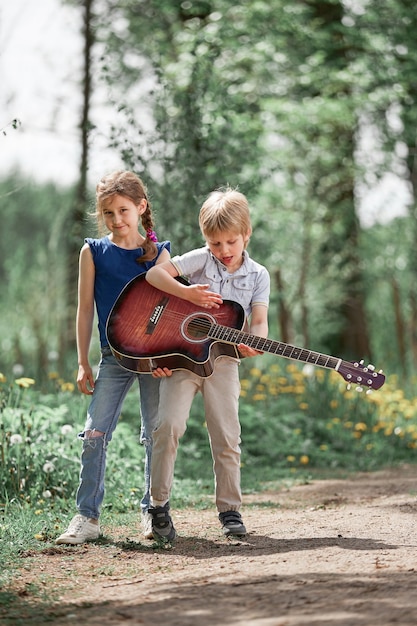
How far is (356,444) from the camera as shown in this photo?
857 cm

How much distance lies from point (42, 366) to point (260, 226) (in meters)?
3.44

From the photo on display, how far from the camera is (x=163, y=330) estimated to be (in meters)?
4.67

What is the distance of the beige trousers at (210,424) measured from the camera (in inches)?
181

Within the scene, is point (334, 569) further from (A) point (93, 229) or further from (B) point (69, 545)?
(A) point (93, 229)

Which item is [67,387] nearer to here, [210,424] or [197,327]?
[210,424]

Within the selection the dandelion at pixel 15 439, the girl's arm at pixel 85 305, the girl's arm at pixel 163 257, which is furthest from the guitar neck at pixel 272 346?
the dandelion at pixel 15 439

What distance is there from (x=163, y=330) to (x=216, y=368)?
312 millimetres

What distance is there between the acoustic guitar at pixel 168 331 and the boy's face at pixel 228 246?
0.20m

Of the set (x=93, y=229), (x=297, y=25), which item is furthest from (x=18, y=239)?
(x=93, y=229)

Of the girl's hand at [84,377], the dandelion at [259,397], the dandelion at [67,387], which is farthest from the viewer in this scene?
the dandelion at [259,397]

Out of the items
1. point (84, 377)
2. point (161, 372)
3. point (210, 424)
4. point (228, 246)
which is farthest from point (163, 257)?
point (210, 424)

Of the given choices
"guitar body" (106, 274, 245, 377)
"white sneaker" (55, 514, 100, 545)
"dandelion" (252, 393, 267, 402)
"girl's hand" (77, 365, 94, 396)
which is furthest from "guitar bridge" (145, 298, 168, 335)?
"dandelion" (252, 393, 267, 402)

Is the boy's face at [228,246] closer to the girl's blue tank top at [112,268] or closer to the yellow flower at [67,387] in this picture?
the girl's blue tank top at [112,268]

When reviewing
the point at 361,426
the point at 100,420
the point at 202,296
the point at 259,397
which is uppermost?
the point at 202,296
